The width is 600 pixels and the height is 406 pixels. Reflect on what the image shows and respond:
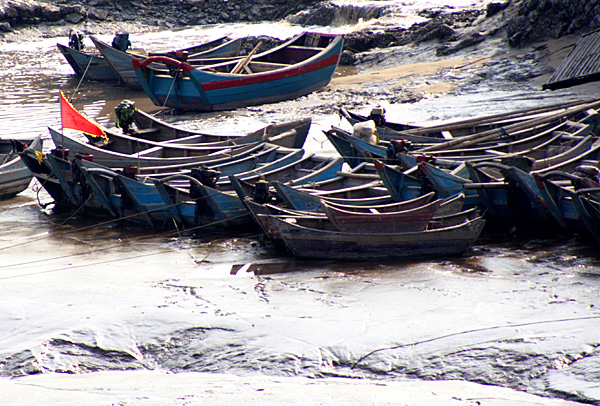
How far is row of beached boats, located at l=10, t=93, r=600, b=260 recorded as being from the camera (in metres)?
8.61

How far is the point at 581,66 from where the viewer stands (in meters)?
16.9

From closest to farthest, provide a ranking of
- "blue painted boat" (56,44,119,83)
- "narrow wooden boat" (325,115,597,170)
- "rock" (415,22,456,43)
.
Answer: "narrow wooden boat" (325,115,597,170), "blue painted boat" (56,44,119,83), "rock" (415,22,456,43)

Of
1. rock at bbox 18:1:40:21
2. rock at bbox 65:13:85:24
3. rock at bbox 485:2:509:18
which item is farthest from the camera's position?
rock at bbox 65:13:85:24

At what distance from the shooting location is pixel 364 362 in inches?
216

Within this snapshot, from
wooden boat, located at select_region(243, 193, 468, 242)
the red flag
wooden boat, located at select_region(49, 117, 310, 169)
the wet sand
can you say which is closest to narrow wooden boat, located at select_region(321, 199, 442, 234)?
wooden boat, located at select_region(243, 193, 468, 242)

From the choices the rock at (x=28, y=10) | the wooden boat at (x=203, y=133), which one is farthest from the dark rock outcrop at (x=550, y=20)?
the rock at (x=28, y=10)

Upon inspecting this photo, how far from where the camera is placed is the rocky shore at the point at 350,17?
21359 mm

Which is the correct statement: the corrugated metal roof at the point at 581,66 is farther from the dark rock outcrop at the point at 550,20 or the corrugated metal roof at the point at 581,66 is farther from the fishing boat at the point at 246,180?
the fishing boat at the point at 246,180

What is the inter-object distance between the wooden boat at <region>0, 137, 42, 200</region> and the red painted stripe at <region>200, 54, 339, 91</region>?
6525 millimetres

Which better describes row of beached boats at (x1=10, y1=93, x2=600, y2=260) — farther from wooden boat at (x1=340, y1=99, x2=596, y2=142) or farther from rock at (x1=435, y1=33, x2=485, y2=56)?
rock at (x1=435, y1=33, x2=485, y2=56)

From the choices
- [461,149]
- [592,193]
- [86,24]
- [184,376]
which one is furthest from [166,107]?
[86,24]

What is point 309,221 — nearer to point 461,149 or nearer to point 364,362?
point 364,362

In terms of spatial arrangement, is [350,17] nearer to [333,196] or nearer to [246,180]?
[246,180]

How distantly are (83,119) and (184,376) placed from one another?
637 centimetres
